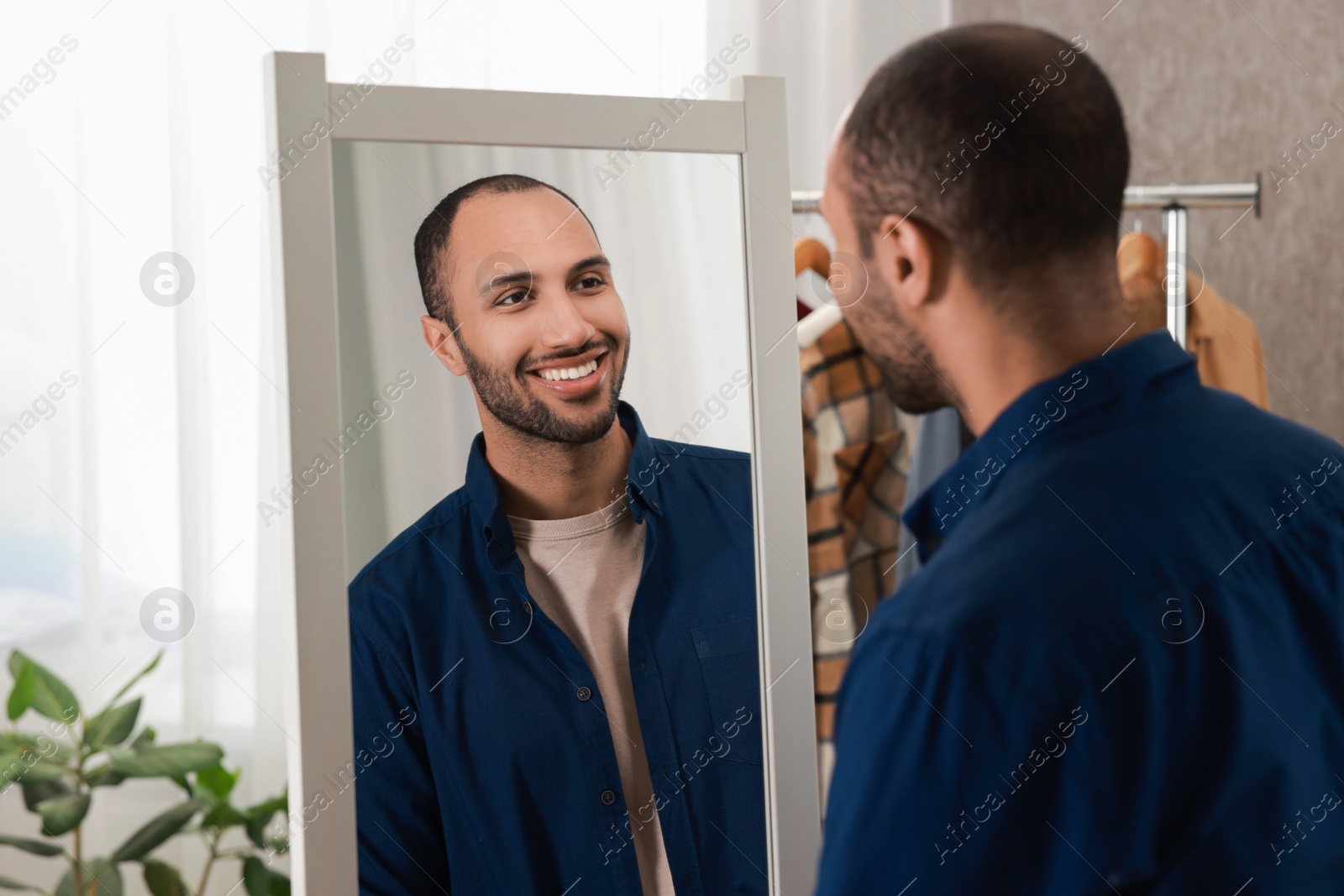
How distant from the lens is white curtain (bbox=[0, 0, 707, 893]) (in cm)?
170

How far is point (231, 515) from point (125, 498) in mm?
158

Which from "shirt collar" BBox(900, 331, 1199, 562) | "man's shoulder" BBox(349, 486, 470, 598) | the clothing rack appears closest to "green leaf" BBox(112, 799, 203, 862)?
"man's shoulder" BBox(349, 486, 470, 598)

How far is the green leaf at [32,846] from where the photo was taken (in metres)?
1.55

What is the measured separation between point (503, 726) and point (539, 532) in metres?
0.20

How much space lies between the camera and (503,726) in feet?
3.74

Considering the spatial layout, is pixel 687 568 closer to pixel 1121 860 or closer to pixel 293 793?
pixel 293 793

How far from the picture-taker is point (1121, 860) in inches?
26.2

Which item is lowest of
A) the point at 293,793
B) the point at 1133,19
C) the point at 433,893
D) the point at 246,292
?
the point at 433,893

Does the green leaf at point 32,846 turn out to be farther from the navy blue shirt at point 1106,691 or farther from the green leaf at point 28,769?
the navy blue shirt at point 1106,691

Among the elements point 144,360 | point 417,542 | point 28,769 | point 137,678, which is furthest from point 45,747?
point 417,542

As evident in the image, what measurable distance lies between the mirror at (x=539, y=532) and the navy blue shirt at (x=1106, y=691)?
510mm

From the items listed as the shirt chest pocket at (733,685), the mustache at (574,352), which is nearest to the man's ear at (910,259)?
the mustache at (574,352)

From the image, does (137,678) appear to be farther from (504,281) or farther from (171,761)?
(504,281)

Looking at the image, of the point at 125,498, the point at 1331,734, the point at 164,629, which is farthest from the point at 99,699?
the point at 1331,734
